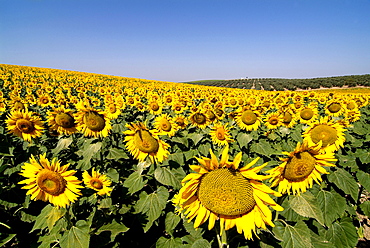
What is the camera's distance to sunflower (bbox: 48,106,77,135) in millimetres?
3723

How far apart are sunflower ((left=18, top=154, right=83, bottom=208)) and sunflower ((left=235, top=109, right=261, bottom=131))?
13.1ft

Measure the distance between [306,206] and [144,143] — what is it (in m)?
2.16

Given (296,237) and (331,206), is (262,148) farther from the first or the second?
(296,237)

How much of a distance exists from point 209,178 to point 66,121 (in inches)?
131

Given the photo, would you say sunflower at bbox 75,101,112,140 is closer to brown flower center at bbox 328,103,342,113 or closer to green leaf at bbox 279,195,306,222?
green leaf at bbox 279,195,306,222

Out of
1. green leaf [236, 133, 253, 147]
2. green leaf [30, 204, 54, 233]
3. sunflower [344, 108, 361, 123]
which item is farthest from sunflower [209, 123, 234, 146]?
sunflower [344, 108, 361, 123]

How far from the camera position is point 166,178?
2904mm

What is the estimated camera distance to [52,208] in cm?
241

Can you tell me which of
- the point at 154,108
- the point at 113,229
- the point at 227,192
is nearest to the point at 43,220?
the point at 113,229

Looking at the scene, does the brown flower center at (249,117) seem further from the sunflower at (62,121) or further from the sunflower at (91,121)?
the sunflower at (62,121)

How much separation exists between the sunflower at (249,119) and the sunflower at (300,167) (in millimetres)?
2893

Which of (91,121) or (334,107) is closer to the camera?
(91,121)

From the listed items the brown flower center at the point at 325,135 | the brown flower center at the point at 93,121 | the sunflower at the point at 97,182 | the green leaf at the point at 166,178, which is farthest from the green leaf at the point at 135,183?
the brown flower center at the point at 325,135

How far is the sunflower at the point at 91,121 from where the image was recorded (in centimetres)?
352
